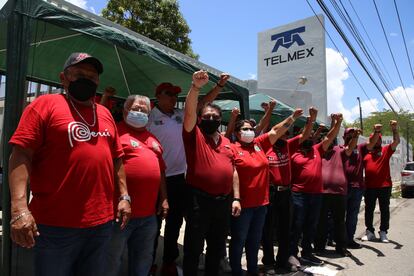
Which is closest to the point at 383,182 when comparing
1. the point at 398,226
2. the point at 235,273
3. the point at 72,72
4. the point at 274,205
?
the point at 398,226

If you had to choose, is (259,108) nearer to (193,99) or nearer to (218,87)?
(218,87)

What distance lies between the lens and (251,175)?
395 centimetres

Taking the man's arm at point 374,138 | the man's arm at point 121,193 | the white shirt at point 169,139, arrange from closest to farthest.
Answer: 1. the man's arm at point 121,193
2. the white shirt at point 169,139
3. the man's arm at point 374,138

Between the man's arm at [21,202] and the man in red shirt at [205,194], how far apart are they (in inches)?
59.5

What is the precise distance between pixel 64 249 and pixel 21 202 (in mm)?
377

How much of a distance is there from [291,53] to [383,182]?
1011 centimetres

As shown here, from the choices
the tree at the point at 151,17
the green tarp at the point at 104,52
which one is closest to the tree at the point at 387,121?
the tree at the point at 151,17

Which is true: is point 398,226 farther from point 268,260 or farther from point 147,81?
point 147,81

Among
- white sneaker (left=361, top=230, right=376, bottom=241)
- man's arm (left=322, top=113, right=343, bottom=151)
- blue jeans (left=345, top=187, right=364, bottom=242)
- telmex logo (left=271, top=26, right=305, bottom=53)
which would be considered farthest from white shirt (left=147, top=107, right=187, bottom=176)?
telmex logo (left=271, top=26, right=305, bottom=53)

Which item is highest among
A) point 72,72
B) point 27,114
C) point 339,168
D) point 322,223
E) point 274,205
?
point 72,72

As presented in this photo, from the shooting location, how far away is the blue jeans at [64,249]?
205 centimetres

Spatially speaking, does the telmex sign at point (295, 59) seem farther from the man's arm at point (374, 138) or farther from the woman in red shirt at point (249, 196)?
the woman in red shirt at point (249, 196)

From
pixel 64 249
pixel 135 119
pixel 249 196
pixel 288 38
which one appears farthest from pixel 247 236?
pixel 288 38

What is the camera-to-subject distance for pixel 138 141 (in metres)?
3.01
